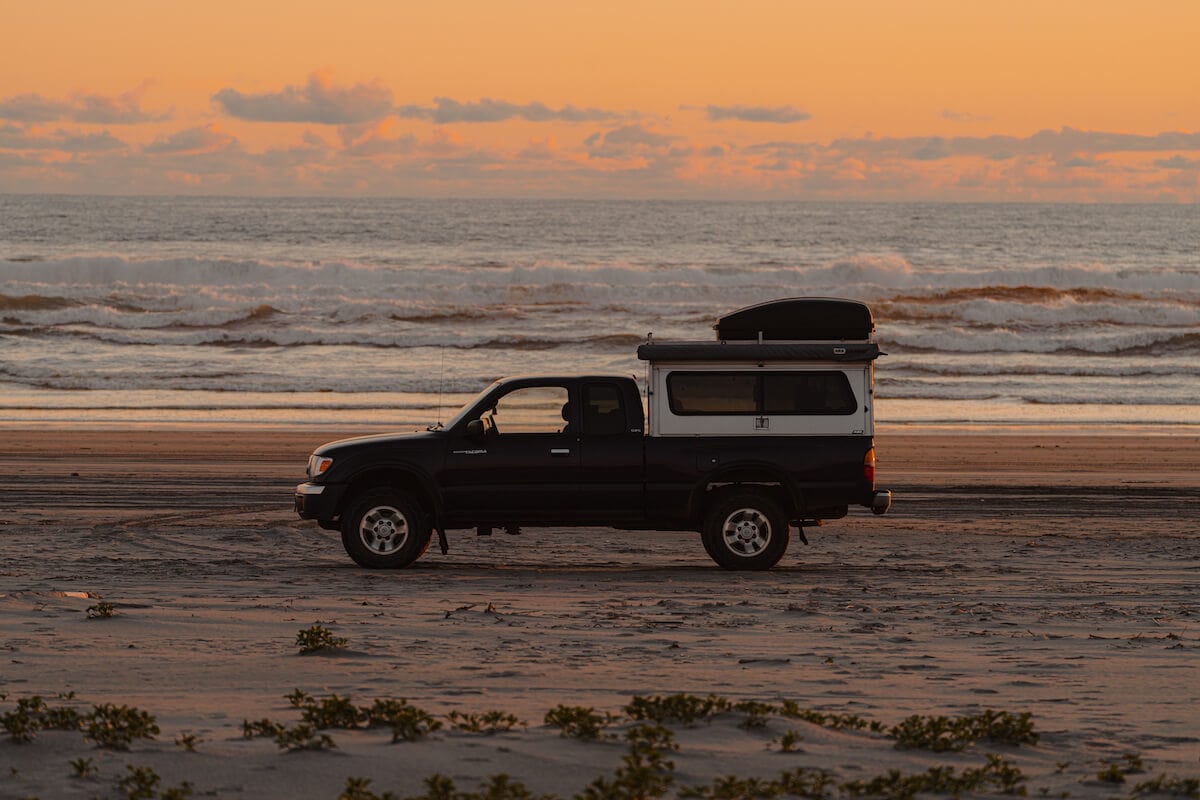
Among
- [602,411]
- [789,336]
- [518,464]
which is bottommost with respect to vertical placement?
[518,464]

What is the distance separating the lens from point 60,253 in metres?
77.8

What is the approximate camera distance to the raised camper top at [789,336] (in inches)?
506

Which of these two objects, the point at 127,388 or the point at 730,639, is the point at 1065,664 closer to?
the point at 730,639

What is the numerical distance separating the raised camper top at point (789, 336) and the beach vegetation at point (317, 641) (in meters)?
4.71

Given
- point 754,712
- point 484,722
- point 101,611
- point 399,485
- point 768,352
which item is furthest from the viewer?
point 399,485

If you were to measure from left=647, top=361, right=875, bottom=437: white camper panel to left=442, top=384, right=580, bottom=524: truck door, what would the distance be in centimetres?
88

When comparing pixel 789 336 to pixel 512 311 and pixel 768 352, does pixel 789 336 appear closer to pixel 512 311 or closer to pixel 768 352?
pixel 768 352

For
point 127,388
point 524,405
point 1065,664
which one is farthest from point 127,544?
point 127,388

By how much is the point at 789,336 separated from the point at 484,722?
708 cm

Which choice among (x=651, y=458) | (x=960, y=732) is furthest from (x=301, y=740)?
(x=651, y=458)

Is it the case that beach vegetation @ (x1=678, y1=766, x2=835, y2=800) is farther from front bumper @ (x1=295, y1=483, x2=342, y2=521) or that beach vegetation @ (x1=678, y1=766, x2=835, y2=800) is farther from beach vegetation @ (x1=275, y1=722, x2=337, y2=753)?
front bumper @ (x1=295, y1=483, x2=342, y2=521)

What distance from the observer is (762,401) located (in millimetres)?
13031

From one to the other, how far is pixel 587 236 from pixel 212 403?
6903 cm

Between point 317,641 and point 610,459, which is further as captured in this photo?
point 610,459
